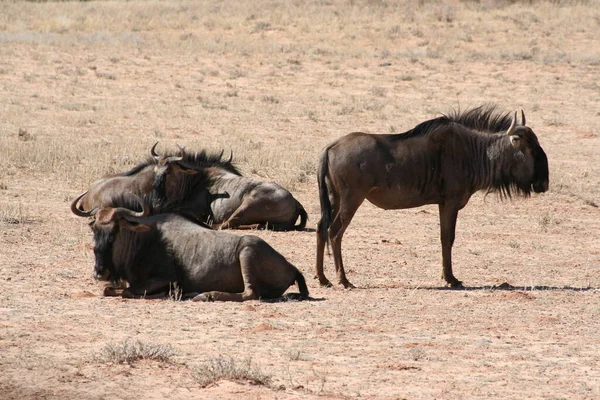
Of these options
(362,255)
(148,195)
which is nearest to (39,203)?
(148,195)

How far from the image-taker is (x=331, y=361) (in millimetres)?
7520

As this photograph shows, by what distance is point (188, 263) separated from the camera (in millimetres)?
9820

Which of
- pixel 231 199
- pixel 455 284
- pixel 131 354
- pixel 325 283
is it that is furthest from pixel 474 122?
pixel 131 354

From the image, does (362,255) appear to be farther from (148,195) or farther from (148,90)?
(148,90)

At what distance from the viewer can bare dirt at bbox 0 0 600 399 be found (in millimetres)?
7395

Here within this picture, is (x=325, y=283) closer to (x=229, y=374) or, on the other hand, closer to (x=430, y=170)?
(x=430, y=170)

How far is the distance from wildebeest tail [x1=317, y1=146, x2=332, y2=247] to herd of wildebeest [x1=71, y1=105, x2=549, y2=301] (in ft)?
0.03

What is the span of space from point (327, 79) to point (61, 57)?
25.0 ft

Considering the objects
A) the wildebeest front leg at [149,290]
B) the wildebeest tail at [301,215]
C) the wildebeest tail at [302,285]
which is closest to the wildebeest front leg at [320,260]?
the wildebeest tail at [302,285]

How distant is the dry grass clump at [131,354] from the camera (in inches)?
286

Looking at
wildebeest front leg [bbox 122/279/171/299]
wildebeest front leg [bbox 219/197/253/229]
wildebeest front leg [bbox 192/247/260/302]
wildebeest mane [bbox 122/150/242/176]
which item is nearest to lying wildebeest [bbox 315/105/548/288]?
wildebeest front leg [bbox 192/247/260/302]

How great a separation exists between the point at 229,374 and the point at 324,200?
443 cm

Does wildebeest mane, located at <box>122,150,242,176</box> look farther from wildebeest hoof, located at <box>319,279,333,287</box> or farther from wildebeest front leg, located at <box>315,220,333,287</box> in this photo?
wildebeest hoof, located at <box>319,279,333,287</box>

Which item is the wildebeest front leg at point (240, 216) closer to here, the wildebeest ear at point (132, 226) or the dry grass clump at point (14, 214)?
the dry grass clump at point (14, 214)
